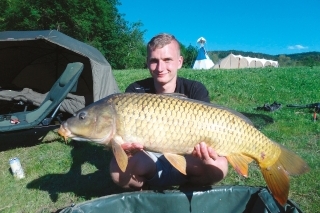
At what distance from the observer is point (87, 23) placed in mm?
24547

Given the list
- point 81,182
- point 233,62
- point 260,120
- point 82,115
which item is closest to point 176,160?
point 82,115

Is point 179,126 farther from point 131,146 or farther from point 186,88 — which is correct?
point 186,88

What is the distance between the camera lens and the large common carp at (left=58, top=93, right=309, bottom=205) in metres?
1.44

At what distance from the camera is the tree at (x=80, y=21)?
2323 centimetres

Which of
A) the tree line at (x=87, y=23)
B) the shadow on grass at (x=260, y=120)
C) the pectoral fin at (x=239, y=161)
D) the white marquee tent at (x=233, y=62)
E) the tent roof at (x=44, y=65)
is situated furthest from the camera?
the white marquee tent at (x=233, y=62)

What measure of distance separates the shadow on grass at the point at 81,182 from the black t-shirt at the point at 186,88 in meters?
0.71

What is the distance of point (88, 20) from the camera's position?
2548 centimetres

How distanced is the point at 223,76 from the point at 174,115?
22.0ft

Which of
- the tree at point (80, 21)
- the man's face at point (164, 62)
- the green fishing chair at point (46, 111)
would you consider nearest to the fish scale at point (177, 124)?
the man's face at point (164, 62)

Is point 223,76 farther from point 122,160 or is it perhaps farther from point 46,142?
point 122,160

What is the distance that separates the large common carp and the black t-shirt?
0.50 m

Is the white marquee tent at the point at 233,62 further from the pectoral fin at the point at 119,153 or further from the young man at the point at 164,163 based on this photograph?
the pectoral fin at the point at 119,153

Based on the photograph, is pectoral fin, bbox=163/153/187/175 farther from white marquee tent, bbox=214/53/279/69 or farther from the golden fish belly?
white marquee tent, bbox=214/53/279/69

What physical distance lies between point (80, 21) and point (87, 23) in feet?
1.68
